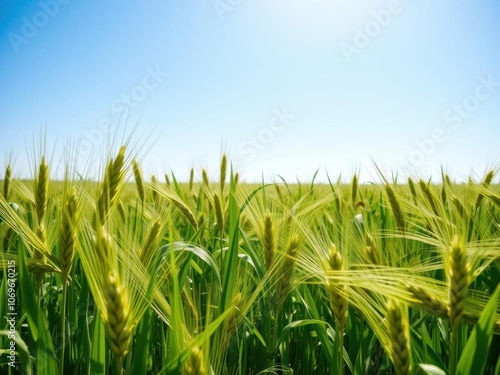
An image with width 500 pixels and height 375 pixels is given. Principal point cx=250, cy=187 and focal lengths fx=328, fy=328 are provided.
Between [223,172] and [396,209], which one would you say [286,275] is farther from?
[223,172]

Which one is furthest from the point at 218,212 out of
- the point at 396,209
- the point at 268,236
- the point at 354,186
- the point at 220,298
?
the point at 354,186

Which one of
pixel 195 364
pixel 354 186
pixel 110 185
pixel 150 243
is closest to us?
pixel 195 364

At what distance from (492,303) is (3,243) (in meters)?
2.16

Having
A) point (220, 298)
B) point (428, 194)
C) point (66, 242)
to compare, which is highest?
point (428, 194)

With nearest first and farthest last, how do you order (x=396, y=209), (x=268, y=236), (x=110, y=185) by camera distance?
(x=110, y=185) < (x=268, y=236) < (x=396, y=209)

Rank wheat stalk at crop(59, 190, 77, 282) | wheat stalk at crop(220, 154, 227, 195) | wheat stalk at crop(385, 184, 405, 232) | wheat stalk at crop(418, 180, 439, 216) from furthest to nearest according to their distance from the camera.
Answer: wheat stalk at crop(220, 154, 227, 195) → wheat stalk at crop(418, 180, 439, 216) → wheat stalk at crop(385, 184, 405, 232) → wheat stalk at crop(59, 190, 77, 282)

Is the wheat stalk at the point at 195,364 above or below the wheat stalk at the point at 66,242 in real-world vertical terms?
below

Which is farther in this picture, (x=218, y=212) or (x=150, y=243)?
(x=218, y=212)

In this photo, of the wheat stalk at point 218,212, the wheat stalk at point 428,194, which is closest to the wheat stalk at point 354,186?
the wheat stalk at point 428,194

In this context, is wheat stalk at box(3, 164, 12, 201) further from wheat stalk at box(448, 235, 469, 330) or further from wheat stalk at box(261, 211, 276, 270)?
wheat stalk at box(448, 235, 469, 330)

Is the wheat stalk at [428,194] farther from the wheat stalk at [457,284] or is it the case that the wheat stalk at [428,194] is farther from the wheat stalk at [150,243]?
the wheat stalk at [150,243]

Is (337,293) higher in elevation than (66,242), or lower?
lower

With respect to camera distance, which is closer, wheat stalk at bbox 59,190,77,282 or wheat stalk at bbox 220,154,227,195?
wheat stalk at bbox 59,190,77,282

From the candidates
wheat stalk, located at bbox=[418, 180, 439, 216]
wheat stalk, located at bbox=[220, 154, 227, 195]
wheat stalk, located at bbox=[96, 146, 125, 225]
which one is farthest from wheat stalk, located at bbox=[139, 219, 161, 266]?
wheat stalk, located at bbox=[418, 180, 439, 216]
